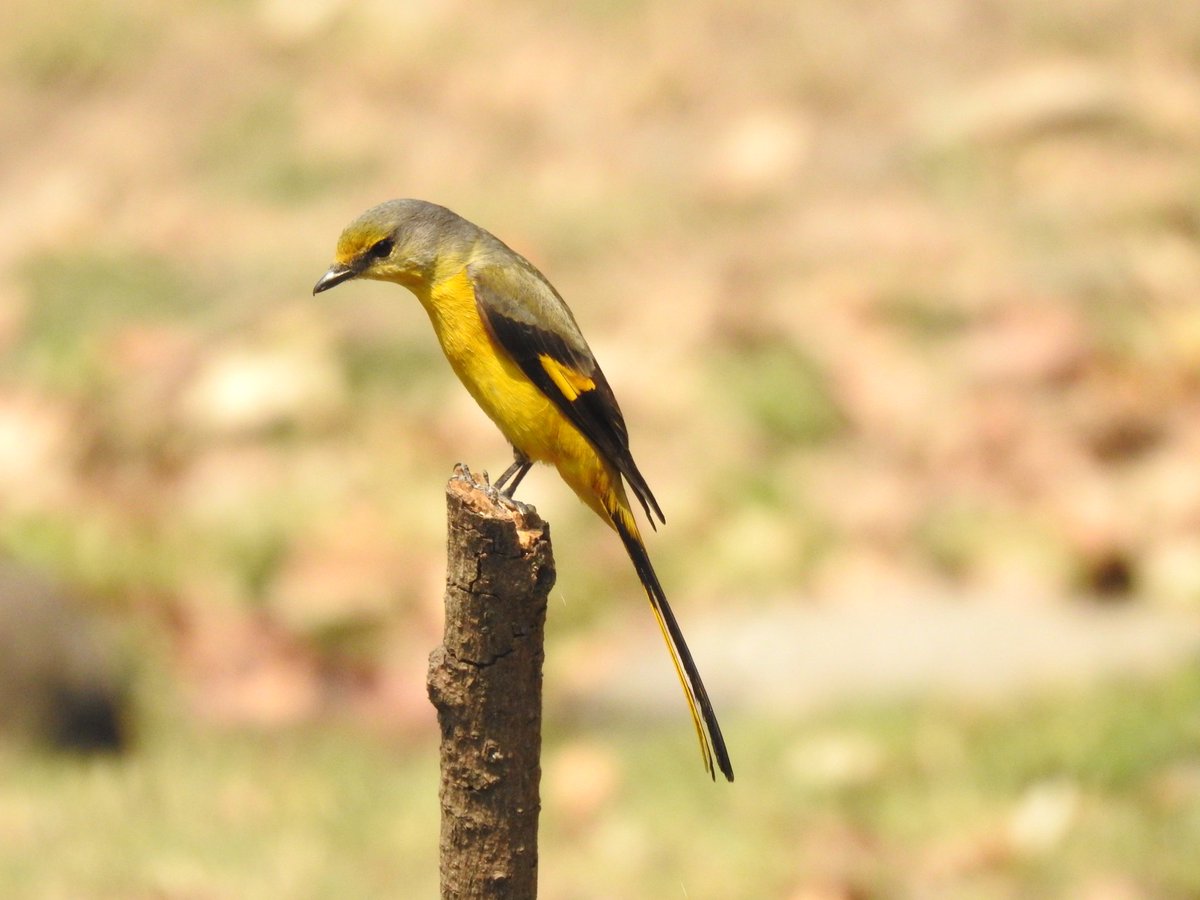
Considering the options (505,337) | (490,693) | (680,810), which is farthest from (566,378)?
(680,810)

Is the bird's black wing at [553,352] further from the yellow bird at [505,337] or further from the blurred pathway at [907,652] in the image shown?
the blurred pathway at [907,652]

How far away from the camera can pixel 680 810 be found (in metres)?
5.68

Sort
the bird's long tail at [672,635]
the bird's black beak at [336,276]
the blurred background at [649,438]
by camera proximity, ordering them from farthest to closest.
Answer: the blurred background at [649,438] → the bird's black beak at [336,276] → the bird's long tail at [672,635]

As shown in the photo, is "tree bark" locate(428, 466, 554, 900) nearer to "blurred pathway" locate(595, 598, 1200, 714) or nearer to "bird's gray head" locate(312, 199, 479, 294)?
"bird's gray head" locate(312, 199, 479, 294)

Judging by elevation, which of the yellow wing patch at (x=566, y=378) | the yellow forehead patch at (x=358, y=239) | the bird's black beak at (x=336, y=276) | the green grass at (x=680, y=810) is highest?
the yellow forehead patch at (x=358, y=239)

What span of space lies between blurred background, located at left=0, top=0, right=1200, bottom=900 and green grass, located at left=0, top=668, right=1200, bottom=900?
17 millimetres

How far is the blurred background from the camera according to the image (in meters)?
5.67

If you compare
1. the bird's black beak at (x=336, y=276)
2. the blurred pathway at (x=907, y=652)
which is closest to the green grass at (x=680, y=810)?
the blurred pathway at (x=907, y=652)

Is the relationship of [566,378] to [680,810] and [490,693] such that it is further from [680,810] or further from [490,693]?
[680,810]

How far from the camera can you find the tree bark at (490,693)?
3.50 meters

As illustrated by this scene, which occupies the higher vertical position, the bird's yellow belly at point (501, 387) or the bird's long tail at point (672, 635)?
the bird's yellow belly at point (501, 387)

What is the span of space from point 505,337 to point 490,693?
43.2 inches

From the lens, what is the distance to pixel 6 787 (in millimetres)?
5910

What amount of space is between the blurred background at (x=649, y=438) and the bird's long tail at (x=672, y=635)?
1409 millimetres
